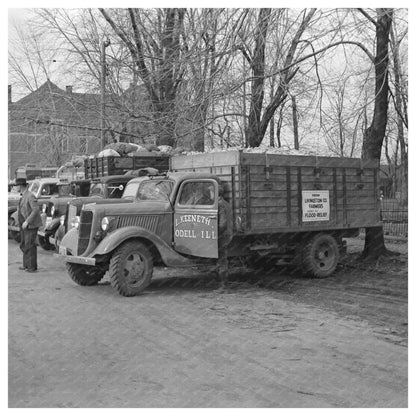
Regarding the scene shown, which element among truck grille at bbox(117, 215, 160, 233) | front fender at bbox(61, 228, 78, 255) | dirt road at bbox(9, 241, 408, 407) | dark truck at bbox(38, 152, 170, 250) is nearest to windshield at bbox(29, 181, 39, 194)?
dark truck at bbox(38, 152, 170, 250)

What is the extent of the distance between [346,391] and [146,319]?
3.34 meters

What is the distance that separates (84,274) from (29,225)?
2.04 m

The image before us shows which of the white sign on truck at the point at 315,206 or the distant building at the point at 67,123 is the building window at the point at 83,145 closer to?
the distant building at the point at 67,123

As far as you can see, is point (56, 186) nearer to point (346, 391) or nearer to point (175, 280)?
point (175, 280)

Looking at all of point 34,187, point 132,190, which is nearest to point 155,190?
point 132,190

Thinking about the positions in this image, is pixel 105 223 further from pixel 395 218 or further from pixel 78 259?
pixel 395 218

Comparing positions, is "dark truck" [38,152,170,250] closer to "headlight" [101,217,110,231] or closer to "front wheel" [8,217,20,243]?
"front wheel" [8,217,20,243]

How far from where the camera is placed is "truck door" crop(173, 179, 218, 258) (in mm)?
9602

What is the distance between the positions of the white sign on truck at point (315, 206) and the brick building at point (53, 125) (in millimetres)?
10266

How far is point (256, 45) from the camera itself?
36.9 ft

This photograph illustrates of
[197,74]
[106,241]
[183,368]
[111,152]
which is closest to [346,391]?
[183,368]

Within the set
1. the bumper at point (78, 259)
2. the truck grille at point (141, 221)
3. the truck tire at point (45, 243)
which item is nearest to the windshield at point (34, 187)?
the truck tire at point (45, 243)

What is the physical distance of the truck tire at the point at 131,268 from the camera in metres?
9.04

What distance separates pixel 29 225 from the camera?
11.5 m
